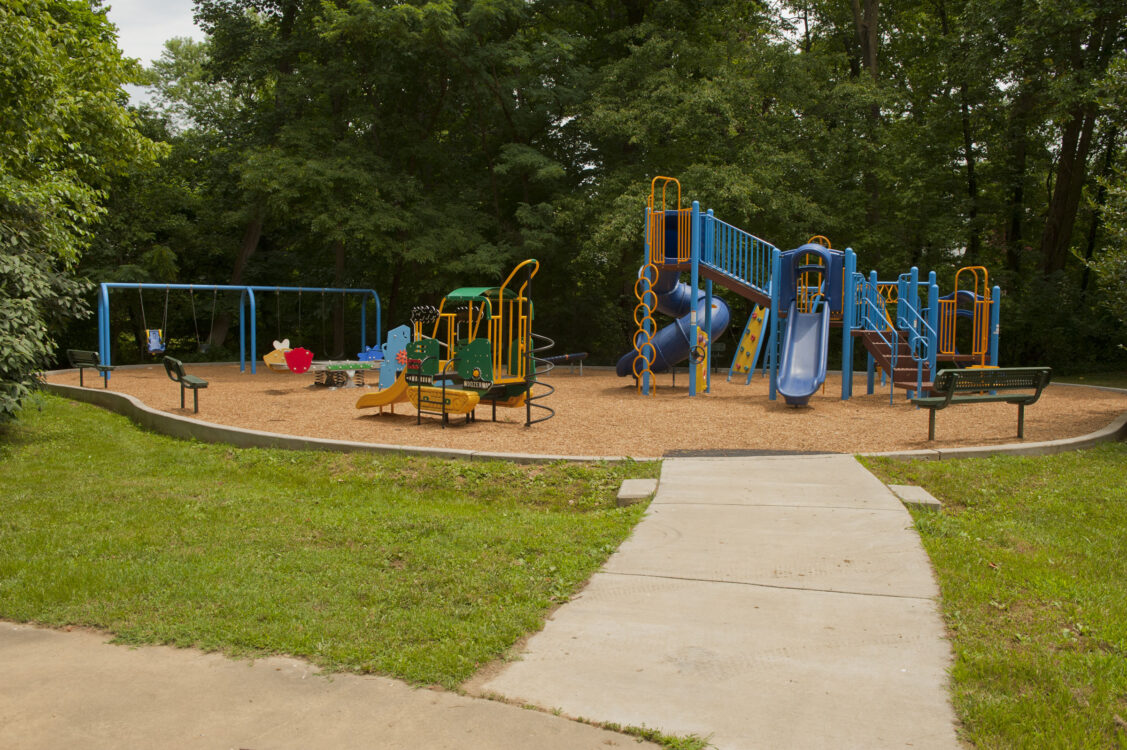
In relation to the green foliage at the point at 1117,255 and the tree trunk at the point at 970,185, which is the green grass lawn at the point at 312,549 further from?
the tree trunk at the point at 970,185

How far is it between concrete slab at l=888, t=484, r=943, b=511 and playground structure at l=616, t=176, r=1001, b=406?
20.6 ft

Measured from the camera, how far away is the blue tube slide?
1310 centimetres

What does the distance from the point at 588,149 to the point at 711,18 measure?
19.2ft

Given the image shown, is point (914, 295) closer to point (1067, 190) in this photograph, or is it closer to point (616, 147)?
point (1067, 190)

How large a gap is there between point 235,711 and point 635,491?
13.8ft

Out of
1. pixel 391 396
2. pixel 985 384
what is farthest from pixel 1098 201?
pixel 391 396

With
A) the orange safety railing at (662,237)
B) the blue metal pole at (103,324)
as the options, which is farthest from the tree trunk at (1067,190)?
the blue metal pole at (103,324)

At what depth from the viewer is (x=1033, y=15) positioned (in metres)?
18.7

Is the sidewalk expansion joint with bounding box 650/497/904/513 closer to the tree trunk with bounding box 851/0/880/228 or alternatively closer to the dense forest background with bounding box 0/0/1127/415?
the dense forest background with bounding box 0/0/1127/415

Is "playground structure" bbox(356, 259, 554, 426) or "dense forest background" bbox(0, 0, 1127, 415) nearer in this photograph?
"playground structure" bbox(356, 259, 554, 426)

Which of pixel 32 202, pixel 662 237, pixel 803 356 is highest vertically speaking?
pixel 662 237

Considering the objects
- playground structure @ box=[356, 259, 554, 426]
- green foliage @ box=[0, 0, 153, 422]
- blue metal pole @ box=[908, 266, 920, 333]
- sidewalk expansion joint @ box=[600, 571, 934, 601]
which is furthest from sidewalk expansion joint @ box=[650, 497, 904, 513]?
blue metal pole @ box=[908, 266, 920, 333]

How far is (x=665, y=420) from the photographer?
11.6m

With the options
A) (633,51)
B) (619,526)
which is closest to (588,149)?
(633,51)
